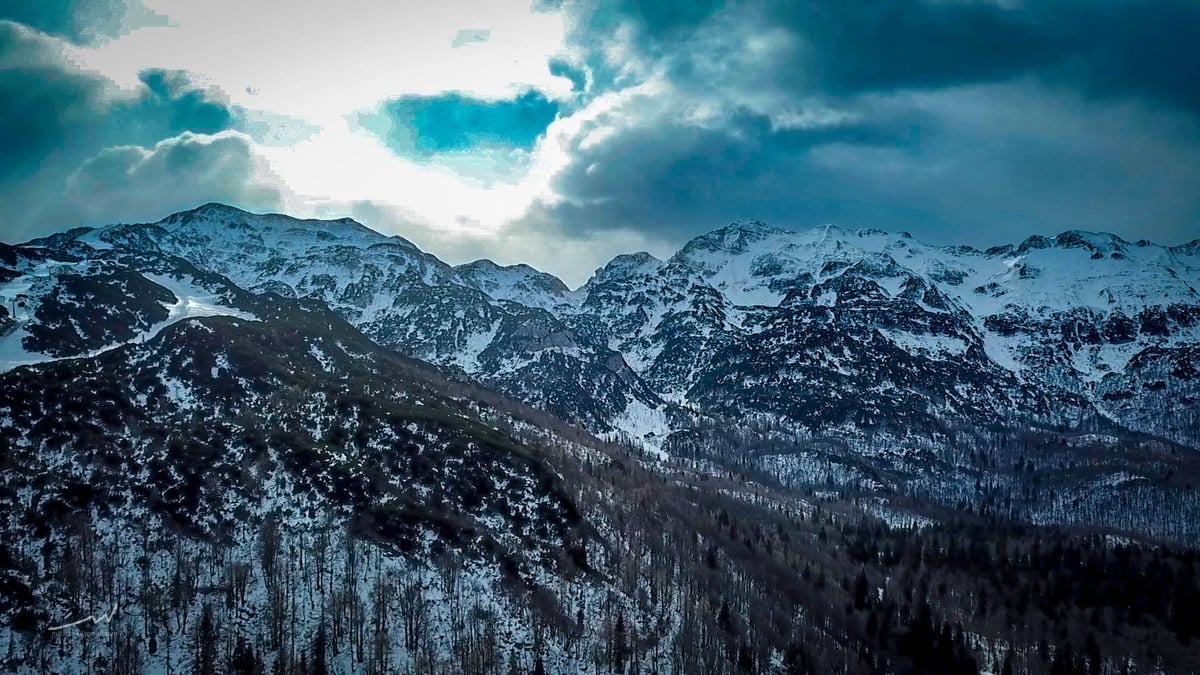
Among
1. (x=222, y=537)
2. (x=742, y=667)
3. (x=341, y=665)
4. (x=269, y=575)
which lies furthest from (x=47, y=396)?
(x=742, y=667)

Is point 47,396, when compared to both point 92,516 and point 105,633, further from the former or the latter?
point 105,633

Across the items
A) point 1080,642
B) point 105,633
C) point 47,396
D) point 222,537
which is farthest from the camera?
point 1080,642

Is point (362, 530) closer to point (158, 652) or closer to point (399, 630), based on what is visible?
point (399, 630)

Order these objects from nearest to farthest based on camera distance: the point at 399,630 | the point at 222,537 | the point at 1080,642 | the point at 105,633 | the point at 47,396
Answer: the point at 105,633
the point at 399,630
the point at 222,537
the point at 47,396
the point at 1080,642

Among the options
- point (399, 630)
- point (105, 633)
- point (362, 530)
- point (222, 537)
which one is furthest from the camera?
point (362, 530)

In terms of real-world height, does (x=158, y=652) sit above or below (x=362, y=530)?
below

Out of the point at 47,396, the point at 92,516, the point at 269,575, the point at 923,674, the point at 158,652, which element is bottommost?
the point at 923,674

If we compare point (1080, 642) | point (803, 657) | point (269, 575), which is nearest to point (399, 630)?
point (269, 575)

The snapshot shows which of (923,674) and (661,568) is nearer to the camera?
(923,674)

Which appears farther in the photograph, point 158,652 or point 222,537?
point 222,537
